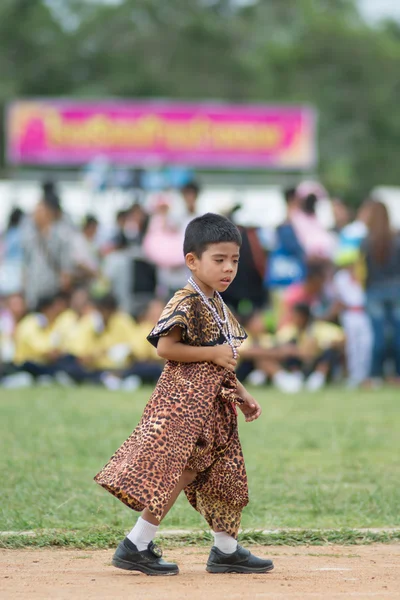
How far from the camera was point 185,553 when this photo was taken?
512 centimetres

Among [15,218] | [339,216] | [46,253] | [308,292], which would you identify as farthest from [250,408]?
[339,216]

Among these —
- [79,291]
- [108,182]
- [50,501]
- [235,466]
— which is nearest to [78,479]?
[50,501]

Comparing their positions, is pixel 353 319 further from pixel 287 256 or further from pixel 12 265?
pixel 12 265

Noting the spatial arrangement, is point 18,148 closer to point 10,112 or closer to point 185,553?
point 10,112

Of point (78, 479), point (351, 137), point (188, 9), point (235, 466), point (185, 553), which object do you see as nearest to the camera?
point (235, 466)

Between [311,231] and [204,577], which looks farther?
[311,231]

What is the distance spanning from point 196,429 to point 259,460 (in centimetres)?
299

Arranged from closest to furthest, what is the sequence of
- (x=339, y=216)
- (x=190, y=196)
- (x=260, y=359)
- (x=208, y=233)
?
(x=208, y=233) → (x=260, y=359) → (x=190, y=196) → (x=339, y=216)

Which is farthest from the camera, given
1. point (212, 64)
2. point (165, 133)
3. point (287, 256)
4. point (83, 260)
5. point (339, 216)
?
point (212, 64)

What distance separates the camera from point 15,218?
14.1 meters

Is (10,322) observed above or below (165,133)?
below

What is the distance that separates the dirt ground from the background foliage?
3802 cm

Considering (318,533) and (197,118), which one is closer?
(318,533)

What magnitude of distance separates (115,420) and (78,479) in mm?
2369
